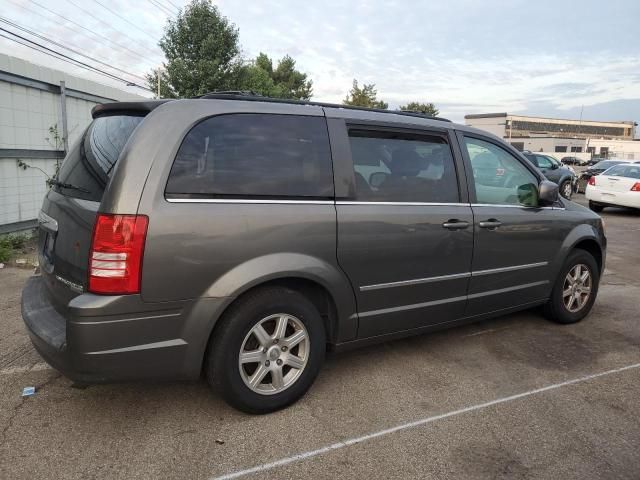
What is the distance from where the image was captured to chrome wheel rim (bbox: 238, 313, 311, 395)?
287 centimetres

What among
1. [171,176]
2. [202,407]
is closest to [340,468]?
[202,407]

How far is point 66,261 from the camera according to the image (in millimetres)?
2717

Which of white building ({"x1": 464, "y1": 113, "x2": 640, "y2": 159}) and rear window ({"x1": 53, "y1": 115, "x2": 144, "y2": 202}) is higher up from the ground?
white building ({"x1": 464, "y1": 113, "x2": 640, "y2": 159})

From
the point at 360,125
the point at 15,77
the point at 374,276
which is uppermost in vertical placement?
the point at 15,77

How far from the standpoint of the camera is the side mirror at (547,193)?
4172mm

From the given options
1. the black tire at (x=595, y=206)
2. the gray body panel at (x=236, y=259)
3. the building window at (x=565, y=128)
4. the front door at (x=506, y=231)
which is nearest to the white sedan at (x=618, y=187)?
the black tire at (x=595, y=206)

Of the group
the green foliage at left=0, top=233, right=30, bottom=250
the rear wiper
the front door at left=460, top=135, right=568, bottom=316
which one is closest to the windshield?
the front door at left=460, top=135, right=568, bottom=316

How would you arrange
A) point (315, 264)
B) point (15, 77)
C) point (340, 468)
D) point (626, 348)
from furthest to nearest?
point (15, 77), point (626, 348), point (315, 264), point (340, 468)

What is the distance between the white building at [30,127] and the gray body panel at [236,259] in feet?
14.8

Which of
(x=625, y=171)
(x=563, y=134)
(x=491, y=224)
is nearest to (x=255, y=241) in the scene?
(x=491, y=224)

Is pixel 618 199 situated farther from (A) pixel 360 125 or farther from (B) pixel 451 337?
(A) pixel 360 125

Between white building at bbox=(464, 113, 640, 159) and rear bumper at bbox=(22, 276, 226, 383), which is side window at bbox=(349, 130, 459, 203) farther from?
white building at bbox=(464, 113, 640, 159)

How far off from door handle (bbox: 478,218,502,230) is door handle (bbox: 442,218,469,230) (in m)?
0.17

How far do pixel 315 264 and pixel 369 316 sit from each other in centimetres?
61
